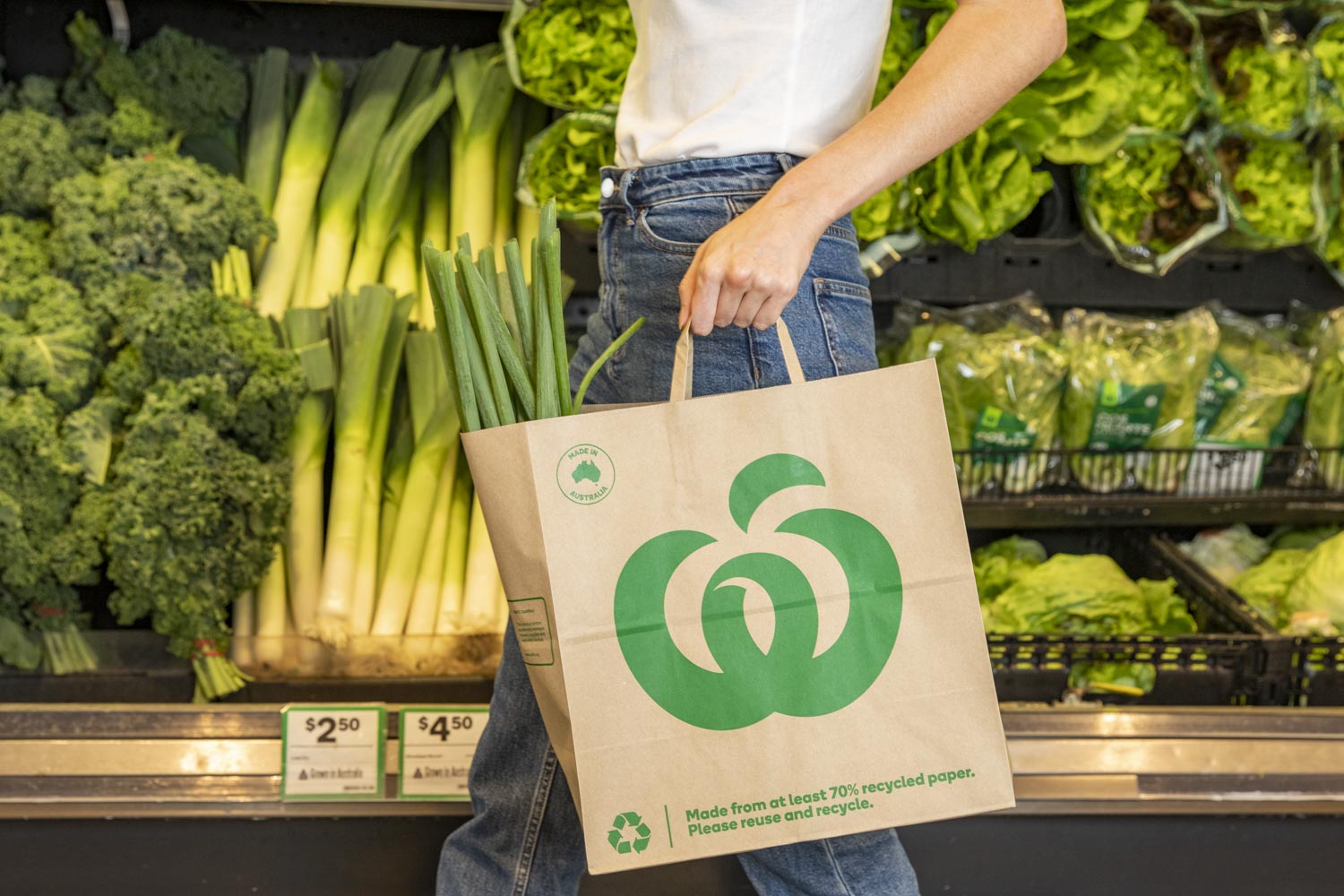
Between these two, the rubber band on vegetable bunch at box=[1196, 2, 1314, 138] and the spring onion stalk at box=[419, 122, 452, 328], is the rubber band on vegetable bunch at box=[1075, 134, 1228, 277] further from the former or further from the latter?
the spring onion stalk at box=[419, 122, 452, 328]

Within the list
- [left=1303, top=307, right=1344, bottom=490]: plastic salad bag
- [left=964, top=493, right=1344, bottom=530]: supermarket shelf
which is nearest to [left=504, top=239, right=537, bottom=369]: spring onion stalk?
[left=964, top=493, right=1344, bottom=530]: supermarket shelf

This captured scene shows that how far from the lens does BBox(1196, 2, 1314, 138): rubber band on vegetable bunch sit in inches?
72.6

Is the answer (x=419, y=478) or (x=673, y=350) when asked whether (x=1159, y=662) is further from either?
(x=419, y=478)

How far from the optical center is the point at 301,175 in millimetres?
2016

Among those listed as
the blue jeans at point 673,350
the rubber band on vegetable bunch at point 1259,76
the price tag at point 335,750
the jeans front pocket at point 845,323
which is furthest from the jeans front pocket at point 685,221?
the rubber band on vegetable bunch at point 1259,76

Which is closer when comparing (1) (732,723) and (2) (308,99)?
(1) (732,723)

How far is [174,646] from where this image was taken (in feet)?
5.66

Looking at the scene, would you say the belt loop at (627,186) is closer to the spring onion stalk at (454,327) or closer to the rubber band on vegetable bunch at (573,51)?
the spring onion stalk at (454,327)

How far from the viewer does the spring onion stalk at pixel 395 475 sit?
1985 mm

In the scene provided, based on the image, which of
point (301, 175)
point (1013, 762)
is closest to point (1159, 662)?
point (1013, 762)

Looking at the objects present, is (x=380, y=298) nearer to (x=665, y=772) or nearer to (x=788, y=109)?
(x=788, y=109)

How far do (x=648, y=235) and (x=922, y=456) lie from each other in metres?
0.34

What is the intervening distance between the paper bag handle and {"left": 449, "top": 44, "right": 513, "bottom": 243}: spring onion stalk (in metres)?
1.12

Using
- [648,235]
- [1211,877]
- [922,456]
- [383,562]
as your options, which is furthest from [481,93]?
[1211,877]
